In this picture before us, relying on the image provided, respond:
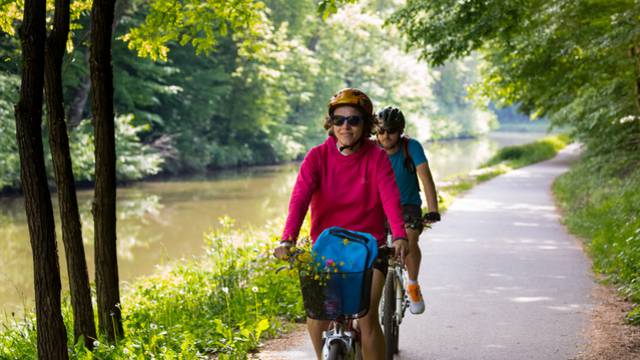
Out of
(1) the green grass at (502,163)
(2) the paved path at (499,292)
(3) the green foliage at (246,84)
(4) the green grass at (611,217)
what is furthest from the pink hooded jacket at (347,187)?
(1) the green grass at (502,163)

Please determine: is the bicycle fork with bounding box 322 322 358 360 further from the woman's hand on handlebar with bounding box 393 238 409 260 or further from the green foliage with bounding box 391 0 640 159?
the green foliage with bounding box 391 0 640 159

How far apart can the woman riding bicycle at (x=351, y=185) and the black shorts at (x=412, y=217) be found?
1.60m

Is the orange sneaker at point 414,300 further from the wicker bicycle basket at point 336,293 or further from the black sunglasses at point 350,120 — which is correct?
the wicker bicycle basket at point 336,293

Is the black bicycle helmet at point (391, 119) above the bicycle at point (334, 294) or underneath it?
above

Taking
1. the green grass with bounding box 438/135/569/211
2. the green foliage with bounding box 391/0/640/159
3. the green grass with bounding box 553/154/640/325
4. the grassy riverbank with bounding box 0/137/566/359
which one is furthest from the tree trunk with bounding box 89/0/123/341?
the green grass with bounding box 438/135/569/211

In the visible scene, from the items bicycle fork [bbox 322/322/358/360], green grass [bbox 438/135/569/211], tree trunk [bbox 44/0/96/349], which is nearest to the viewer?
bicycle fork [bbox 322/322/358/360]

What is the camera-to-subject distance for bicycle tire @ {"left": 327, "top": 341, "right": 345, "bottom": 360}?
3.94 metres

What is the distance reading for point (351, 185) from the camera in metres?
4.19

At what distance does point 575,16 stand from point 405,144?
865 centimetres

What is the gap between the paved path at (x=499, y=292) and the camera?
6.45 m

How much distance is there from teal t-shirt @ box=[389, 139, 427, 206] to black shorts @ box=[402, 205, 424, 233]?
4cm

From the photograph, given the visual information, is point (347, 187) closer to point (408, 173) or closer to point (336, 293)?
point (336, 293)

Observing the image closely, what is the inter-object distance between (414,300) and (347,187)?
7.28 feet

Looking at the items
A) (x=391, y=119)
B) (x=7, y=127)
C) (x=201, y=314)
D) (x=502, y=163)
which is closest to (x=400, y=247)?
(x=391, y=119)
